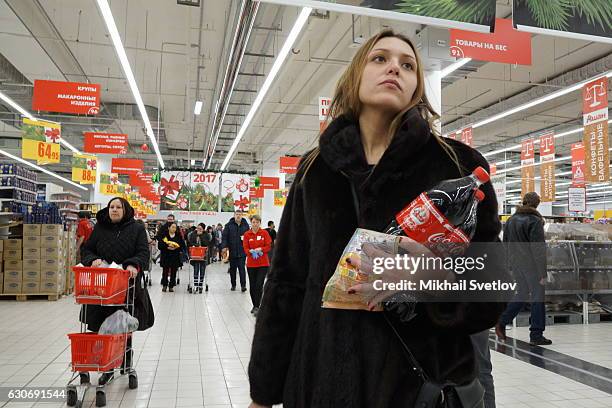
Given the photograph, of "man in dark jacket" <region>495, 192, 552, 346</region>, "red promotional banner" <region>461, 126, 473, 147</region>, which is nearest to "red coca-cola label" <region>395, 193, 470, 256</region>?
"man in dark jacket" <region>495, 192, 552, 346</region>

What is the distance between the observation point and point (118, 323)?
153 inches

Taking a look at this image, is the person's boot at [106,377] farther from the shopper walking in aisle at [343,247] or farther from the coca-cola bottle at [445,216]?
the coca-cola bottle at [445,216]

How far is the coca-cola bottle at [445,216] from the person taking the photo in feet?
3.13

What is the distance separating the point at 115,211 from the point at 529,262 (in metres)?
4.96

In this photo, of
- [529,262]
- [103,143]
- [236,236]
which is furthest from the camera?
[103,143]

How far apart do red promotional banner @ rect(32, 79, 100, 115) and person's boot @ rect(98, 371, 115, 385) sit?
5.66 m

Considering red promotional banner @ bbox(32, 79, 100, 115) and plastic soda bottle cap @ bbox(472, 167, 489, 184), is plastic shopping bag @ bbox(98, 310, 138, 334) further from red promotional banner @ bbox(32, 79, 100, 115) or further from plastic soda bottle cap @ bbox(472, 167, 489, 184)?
red promotional banner @ bbox(32, 79, 100, 115)

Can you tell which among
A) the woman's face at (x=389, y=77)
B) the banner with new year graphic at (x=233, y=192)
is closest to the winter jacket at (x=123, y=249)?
the woman's face at (x=389, y=77)

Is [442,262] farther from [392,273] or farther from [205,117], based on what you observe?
[205,117]

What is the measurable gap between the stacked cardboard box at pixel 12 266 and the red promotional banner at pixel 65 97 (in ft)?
8.62

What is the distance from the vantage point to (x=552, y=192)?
14.5m

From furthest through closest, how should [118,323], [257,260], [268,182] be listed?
[268,182]
[257,260]
[118,323]

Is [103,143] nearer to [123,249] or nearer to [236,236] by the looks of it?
[236,236]

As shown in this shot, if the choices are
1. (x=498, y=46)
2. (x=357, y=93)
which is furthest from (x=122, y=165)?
(x=357, y=93)
